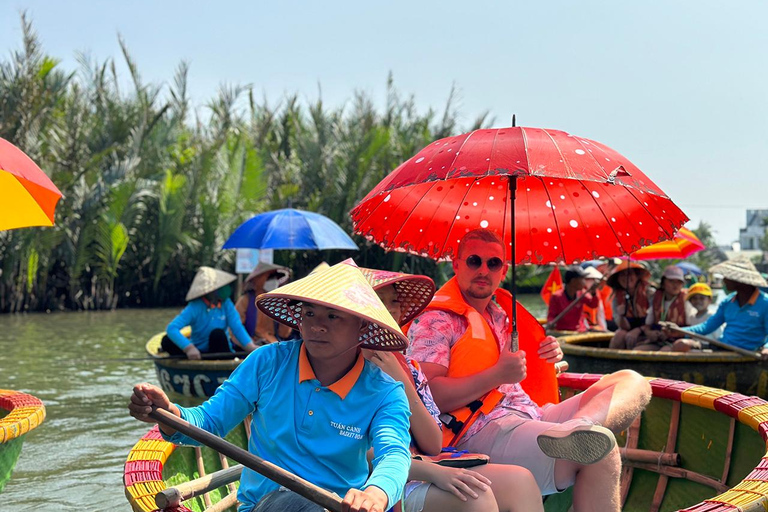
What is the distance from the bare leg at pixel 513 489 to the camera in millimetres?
2707

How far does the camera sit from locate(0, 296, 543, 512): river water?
18.4ft

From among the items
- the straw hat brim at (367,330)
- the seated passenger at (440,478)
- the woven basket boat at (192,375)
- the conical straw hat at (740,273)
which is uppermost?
the conical straw hat at (740,273)

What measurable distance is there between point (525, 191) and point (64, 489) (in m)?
3.77

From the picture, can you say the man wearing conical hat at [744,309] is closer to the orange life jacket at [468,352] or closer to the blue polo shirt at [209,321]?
the orange life jacket at [468,352]

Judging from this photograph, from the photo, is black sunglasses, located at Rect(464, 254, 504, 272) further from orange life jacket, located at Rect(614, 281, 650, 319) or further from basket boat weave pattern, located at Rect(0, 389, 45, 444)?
orange life jacket, located at Rect(614, 281, 650, 319)

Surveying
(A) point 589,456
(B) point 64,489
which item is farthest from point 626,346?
(A) point 589,456

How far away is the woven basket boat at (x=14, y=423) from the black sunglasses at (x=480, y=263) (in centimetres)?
223

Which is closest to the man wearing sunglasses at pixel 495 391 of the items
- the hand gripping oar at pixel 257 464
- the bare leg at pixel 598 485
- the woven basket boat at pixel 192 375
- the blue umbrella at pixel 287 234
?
the bare leg at pixel 598 485

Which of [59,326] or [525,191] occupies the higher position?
[525,191]

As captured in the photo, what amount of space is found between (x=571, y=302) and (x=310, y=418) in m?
8.50

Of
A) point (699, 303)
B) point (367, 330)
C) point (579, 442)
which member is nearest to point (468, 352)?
point (579, 442)

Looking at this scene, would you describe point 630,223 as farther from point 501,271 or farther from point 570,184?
point 501,271

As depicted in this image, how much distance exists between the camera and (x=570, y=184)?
3977 mm

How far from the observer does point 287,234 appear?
30.5 feet
